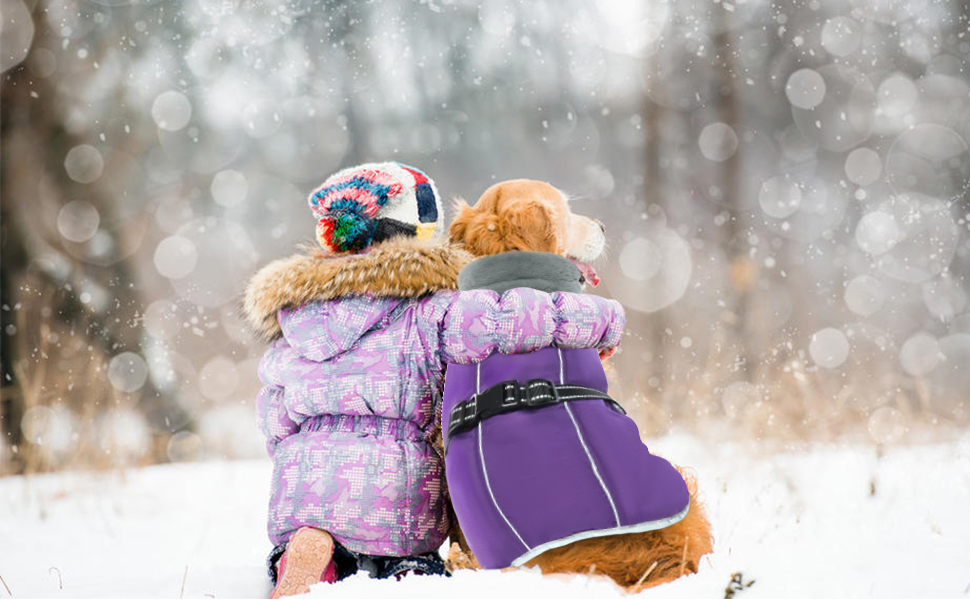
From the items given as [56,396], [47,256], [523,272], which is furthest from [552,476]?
[47,256]

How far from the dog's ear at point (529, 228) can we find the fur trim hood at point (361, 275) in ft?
0.48

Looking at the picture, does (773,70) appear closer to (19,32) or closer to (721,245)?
(721,245)

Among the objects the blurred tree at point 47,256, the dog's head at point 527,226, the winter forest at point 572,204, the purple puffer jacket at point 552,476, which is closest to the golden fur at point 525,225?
the dog's head at point 527,226

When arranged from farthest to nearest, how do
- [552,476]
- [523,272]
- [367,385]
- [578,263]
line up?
[578,263]
[367,385]
[523,272]
[552,476]

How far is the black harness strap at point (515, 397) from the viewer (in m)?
1.56

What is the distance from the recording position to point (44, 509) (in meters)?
3.14

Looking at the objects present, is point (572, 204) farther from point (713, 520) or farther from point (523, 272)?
point (523, 272)

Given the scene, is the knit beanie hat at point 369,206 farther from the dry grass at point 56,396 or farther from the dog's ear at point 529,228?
the dry grass at point 56,396

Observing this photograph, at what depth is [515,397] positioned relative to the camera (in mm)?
1569

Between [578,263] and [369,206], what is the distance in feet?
2.30

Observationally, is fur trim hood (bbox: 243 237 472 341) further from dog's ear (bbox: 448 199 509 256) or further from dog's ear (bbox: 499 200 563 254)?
dog's ear (bbox: 499 200 563 254)

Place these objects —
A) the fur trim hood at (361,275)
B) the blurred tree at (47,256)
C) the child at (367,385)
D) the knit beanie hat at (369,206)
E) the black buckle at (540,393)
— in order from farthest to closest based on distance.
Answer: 1. the blurred tree at (47,256)
2. the knit beanie hat at (369,206)
3. the fur trim hood at (361,275)
4. the child at (367,385)
5. the black buckle at (540,393)

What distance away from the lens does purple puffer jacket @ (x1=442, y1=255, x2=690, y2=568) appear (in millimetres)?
1418

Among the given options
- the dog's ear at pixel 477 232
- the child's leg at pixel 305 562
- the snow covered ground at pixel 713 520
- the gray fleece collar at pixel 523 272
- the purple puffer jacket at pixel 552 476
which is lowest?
the snow covered ground at pixel 713 520
